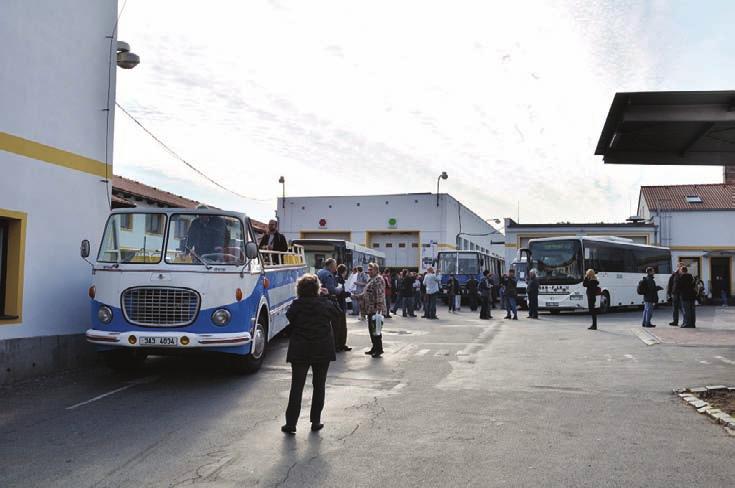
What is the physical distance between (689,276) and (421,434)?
1588 centimetres

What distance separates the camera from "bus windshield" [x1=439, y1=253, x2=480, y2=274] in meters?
37.4

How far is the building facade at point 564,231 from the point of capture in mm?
49312

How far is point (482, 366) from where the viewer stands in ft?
39.8

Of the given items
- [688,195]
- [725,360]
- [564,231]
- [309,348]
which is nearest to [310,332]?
[309,348]

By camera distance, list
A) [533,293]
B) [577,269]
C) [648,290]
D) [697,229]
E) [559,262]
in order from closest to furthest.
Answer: [648,290], [533,293], [577,269], [559,262], [697,229]

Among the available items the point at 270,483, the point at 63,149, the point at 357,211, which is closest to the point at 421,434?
the point at 270,483

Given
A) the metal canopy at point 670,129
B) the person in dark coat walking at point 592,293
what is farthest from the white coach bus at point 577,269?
the metal canopy at point 670,129

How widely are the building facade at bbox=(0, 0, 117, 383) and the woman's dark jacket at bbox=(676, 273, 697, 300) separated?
1568cm

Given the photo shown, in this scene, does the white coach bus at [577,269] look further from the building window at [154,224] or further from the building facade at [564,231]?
the building window at [154,224]

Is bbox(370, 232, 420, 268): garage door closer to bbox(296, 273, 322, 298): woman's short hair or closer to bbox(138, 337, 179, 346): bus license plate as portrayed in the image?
bbox(138, 337, 179, 346): bus license plate

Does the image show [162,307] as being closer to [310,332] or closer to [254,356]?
[254,356]

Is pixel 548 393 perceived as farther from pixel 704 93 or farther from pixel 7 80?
pixel 7 80

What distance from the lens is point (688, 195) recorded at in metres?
53.4

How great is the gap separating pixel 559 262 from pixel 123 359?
2124 cm
